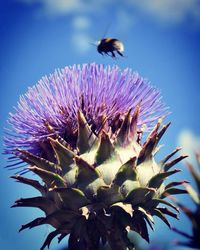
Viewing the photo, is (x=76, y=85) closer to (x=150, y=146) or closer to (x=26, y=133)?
(x=26, y=133)

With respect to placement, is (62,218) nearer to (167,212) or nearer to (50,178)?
(50,178)

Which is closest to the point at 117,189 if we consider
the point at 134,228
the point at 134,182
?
the point at 134,182

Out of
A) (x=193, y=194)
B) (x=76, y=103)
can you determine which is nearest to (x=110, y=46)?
(x=76, y=103)

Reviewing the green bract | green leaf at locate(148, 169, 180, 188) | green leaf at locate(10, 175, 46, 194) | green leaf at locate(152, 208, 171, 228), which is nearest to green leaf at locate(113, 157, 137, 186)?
the green bract

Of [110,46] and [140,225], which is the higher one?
[110,46]

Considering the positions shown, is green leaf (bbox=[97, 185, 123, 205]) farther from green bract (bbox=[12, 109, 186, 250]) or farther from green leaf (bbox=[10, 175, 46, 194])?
green leaf (bbox=[10, 175, 46, 194])
